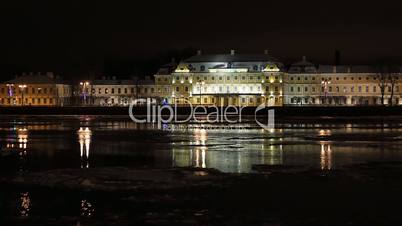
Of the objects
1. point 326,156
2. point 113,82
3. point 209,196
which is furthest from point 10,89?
point 209,196

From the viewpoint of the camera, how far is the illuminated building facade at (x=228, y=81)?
12494 centimetres

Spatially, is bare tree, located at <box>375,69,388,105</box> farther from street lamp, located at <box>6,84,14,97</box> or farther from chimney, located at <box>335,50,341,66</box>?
street lamp, located at <box>6,84,14,97</box>

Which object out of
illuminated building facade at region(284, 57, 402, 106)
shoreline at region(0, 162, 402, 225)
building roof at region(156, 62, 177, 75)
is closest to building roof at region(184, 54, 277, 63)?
building roof at region(156, 62, 177, 75)

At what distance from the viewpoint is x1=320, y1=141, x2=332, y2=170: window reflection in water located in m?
21.2

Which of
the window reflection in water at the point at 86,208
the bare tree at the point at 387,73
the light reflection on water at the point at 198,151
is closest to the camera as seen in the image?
the window reflection in water at the point at 86,208

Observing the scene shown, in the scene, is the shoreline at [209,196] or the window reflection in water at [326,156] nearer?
the shoreline at [209,196]

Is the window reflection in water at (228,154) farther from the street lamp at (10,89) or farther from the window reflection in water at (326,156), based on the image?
the street lamp at (10,89)

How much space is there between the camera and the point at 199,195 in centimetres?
1602

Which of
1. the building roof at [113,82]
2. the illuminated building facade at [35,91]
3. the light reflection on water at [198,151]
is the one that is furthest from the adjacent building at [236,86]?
the light reflection on water at [198,151]

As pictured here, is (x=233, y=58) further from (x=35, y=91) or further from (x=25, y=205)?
(x=25, y=205)

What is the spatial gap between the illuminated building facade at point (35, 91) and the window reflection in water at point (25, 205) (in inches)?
4515

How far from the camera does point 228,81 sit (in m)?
128

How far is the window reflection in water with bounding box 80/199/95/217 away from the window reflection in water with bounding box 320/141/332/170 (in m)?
8.32

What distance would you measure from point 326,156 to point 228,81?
103 m
